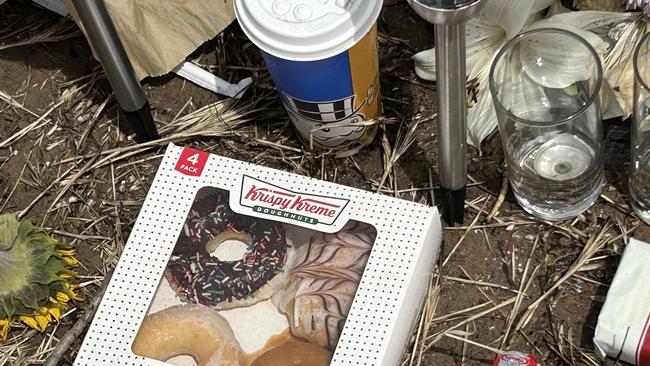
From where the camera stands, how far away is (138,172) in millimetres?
1748

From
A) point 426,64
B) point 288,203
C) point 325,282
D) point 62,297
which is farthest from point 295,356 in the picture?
point 426,64

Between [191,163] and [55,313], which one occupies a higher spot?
[191,163]

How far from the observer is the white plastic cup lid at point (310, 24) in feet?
4.69

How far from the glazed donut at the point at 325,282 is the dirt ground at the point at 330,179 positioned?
0.18 metres

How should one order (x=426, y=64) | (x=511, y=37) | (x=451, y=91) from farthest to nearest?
1. (x=426, y=64)
2. (x=511, y=37)
3. (x=451, y=91)

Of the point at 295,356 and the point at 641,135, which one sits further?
the point at 641,135

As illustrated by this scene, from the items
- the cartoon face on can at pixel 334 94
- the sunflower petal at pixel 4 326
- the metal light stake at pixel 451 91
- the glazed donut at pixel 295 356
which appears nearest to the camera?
the metal light stake at pixel 451 91

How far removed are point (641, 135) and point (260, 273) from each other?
0.57 metres

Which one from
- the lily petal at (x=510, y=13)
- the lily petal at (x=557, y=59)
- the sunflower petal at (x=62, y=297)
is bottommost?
the sunflower petal at (x=62, y=297)

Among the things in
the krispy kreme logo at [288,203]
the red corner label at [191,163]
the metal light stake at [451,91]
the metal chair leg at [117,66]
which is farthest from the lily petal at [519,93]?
the metal chair leg at [117,66]

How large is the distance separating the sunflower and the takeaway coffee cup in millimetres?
424

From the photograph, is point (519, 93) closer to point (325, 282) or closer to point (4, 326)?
point (325, 282)

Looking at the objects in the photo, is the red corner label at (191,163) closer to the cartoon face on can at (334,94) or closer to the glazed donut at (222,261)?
the glazed donut at (222,261)

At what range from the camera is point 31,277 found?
1581 millimetres
